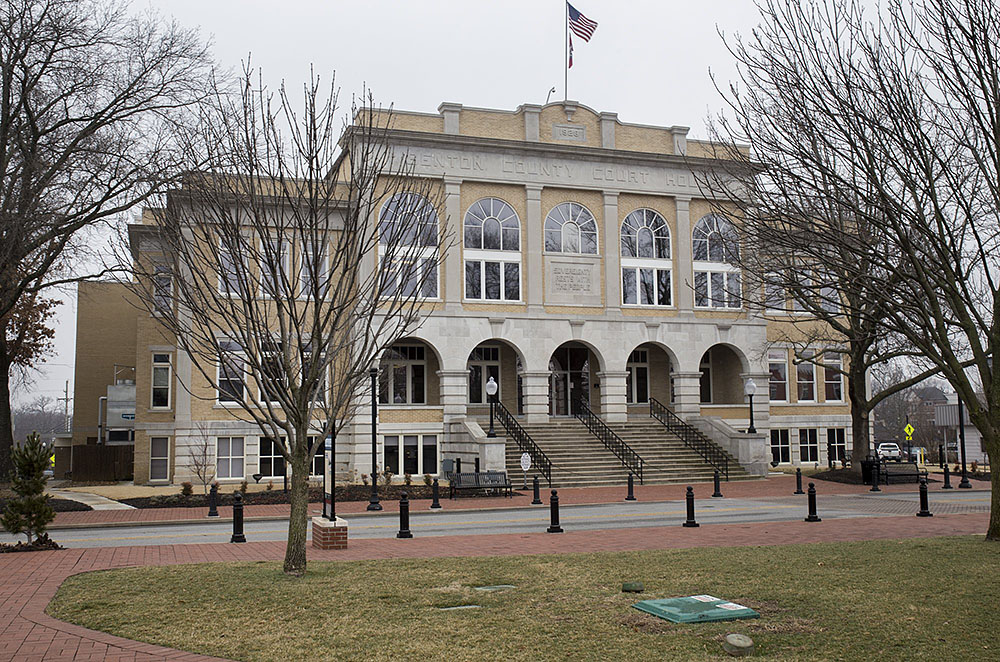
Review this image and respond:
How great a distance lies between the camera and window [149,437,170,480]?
34562 mm

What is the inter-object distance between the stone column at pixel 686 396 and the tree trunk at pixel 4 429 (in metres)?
26.6

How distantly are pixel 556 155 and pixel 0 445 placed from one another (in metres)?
24.3

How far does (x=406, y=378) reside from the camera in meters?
38.6

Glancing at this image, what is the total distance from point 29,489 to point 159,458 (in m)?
19.6

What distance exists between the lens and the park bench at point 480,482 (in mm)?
28094

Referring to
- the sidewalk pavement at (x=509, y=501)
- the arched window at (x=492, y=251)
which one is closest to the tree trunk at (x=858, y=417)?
the sidewalk pavement at (x=509, y=501)

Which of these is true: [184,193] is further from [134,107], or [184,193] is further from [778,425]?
[778,425]

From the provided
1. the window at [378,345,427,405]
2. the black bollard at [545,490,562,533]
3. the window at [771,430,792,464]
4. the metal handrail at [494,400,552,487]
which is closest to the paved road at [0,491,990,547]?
the black bollard at [545,490,562,533]

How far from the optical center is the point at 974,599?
991 centimetres

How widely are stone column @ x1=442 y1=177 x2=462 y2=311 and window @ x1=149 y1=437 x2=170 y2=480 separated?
41.0 feet

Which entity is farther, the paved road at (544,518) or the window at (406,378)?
the window at (406,378)

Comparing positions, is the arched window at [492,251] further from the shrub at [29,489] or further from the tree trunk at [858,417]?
the shrub at [29,489]

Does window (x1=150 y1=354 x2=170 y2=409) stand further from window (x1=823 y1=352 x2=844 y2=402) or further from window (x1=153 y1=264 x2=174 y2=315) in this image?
window (x1=823 y1=352 x2=844 y2=402)

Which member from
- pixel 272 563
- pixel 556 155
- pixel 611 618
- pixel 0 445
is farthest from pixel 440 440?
pixel 611 618
